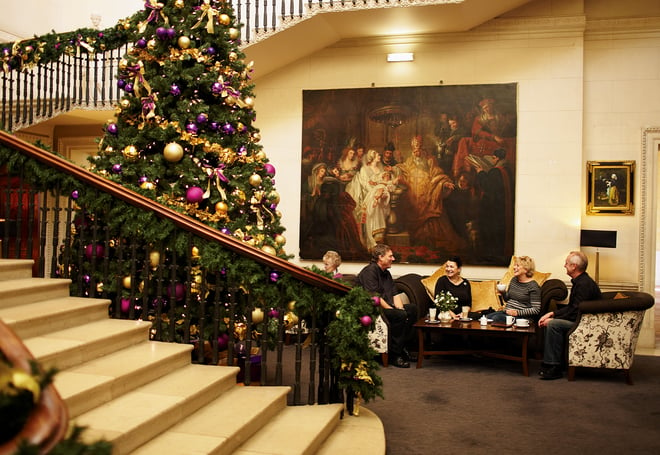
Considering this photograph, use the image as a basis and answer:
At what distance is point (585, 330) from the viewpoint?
688cm

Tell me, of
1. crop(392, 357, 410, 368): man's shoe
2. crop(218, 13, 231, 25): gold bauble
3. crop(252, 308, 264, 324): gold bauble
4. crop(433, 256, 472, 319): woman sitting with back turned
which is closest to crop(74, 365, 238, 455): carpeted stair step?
crop(252, 308, 264, 324): gold bauble

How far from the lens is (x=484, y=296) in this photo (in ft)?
29.2

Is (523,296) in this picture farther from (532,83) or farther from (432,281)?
(532,83)

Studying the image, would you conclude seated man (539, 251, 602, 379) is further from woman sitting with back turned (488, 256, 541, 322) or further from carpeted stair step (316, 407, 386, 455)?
carpeted stair step (316, 407, 386, 455)

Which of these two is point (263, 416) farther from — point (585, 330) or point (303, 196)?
point (303, 196)

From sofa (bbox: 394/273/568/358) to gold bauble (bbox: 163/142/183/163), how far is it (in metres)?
4.25

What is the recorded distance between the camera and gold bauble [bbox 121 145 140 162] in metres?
5.28

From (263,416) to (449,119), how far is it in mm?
6501

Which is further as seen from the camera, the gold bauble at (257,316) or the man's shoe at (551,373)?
the man's shoe at (551,373)

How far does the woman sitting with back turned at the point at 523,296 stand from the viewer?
7.80m

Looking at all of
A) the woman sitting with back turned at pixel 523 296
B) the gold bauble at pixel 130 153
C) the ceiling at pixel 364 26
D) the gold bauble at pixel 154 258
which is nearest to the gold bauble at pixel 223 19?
the gold bauble at pixel 130 153

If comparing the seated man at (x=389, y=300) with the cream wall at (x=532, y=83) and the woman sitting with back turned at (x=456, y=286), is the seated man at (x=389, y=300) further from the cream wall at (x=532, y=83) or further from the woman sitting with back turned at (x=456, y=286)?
the cream wall at (x=532, y=83)

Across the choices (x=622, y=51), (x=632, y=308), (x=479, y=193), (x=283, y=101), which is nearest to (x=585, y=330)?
(x=632, y=308)

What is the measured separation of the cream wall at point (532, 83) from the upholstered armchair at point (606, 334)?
7.97 feet
